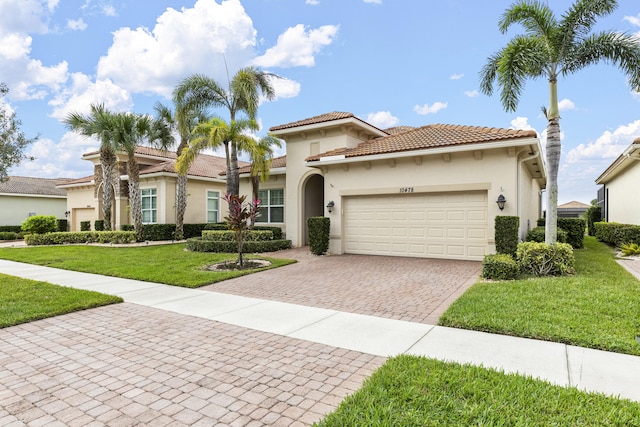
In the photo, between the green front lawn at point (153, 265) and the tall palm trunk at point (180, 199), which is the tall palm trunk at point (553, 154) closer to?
the green front lawn at point (153, 265)

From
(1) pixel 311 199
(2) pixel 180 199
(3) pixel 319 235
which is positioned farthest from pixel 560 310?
(2) pixel 180 199

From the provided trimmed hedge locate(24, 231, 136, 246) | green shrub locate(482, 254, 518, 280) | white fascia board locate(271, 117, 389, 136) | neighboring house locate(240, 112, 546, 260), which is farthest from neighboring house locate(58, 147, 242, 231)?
green shrub locate(482, 254, 518, 280)

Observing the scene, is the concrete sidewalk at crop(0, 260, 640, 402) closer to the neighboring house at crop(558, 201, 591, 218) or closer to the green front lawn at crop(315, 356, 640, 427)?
the green front lawn at crop(315, 356, 640, 427)

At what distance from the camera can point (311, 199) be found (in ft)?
61.2

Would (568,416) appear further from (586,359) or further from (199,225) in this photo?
(199,225)

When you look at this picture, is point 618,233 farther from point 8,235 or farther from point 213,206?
point 8,235

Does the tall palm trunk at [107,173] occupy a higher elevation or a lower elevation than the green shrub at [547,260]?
higher

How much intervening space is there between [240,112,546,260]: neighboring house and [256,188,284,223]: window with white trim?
2.98 m

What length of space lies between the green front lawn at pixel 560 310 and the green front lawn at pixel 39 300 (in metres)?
6.65

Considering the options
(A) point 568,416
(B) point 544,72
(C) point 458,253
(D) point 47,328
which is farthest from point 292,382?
→ (B) point 544,72

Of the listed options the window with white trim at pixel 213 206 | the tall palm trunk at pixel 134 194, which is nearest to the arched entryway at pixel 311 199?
the window with white trim at pixel 213 206

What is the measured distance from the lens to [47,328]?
569 cm

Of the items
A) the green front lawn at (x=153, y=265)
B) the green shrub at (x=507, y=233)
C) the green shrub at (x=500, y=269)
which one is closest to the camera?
the green shrub at (x=500, y=269)

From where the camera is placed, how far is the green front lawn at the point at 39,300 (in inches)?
246
